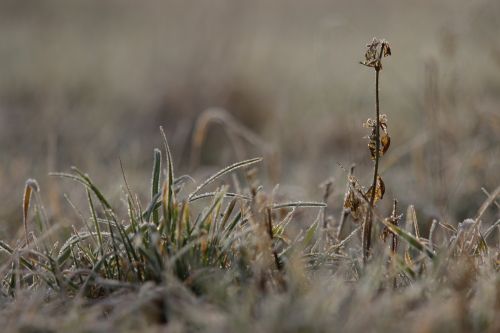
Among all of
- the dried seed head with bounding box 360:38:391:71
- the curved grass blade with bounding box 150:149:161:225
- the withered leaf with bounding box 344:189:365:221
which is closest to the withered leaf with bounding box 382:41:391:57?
the dried seed head with bounding box 360:38:391:71

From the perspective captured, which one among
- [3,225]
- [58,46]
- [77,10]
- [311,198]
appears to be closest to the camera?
[3,225]

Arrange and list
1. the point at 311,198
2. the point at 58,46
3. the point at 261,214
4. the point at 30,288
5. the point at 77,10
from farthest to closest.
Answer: the point at 77,10 < the point at 58,46 < the point at 311,198 < the point at 30,288 < the point at 261,214

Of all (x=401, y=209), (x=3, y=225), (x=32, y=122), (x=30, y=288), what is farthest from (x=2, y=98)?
(x=30, y=288)

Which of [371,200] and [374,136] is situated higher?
[374,136]

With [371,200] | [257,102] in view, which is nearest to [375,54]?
[371,200]

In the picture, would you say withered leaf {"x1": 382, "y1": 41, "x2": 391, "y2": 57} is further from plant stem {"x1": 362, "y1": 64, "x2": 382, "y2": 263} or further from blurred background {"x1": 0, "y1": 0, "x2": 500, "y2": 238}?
blurred background {"x1": 0, "y1": 0, "x2": 500, "y2": 238}

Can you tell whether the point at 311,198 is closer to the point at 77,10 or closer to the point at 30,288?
the point at 30,288

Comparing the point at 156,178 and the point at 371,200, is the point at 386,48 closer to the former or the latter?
the point at 371,200

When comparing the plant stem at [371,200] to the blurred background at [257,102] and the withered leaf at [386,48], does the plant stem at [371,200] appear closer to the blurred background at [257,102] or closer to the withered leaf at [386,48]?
the withered leaf at [386,48]
